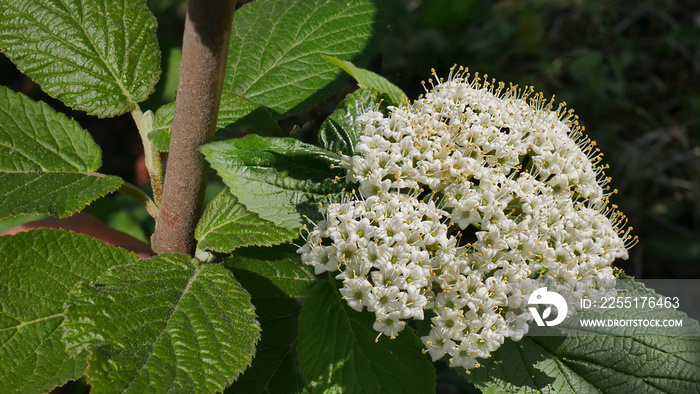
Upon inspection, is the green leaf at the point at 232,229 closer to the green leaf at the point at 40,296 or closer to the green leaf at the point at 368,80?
the green leaf at the point at 40,296

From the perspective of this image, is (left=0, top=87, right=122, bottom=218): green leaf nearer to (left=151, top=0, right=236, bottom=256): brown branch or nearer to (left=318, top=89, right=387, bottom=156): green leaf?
(left=151, top=0, right=236, bottom=256): brown branch

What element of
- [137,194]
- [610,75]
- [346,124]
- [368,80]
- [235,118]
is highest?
[610,75]

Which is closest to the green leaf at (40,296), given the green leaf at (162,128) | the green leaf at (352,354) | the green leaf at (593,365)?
the green leaf at (162,128)

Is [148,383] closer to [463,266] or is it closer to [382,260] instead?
[382,260]

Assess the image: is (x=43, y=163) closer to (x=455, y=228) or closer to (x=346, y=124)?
(x=346, y=124)

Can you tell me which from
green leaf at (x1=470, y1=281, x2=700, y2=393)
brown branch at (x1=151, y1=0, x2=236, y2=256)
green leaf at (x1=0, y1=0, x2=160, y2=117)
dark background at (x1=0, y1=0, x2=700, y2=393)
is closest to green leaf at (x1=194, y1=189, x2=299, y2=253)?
brown branch at (x1=151, y1=0, x2=236, y2=256)

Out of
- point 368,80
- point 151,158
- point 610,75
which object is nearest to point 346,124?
point 368,80

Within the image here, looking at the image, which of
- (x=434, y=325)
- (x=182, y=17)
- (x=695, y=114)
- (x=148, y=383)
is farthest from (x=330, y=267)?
(x=695, y=114)
